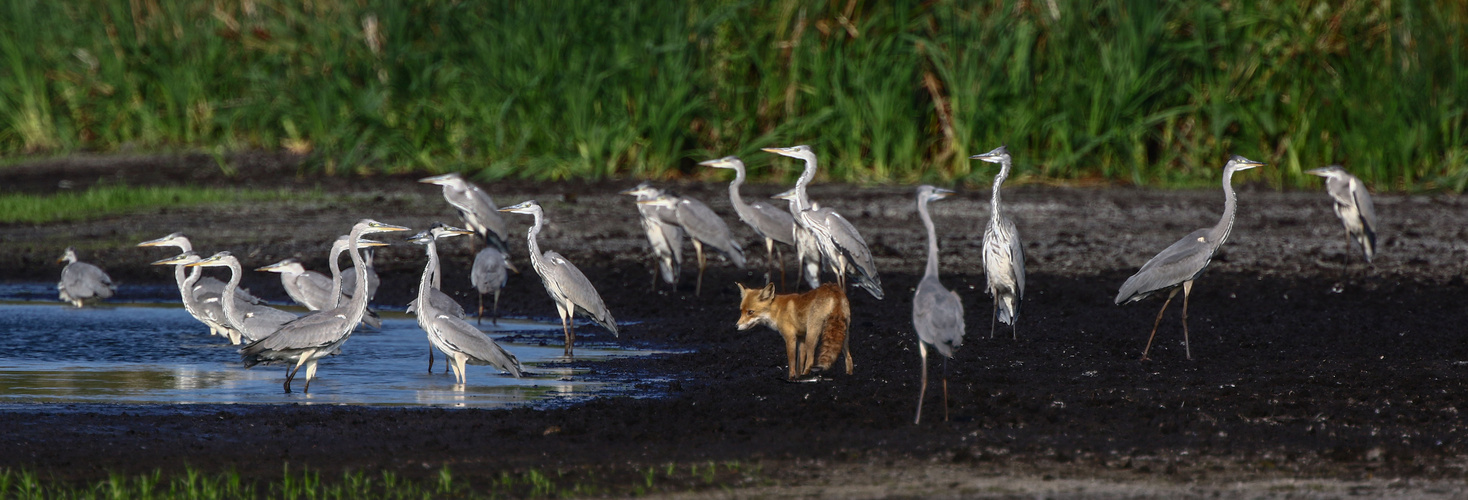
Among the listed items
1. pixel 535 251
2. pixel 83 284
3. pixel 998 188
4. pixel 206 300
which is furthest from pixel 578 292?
pixel 83 284

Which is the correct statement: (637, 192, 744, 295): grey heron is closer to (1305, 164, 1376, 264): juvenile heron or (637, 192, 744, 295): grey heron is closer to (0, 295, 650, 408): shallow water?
(0, 295, 650, 408): shallow water

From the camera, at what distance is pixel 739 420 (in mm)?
6613

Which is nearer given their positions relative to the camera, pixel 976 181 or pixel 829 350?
pixel 829 350

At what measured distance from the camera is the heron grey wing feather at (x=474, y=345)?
7.64 m

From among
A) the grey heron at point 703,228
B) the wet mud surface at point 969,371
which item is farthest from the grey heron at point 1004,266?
the grey heron at point 703,228

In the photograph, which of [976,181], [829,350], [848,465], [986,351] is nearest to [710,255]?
[976,181]

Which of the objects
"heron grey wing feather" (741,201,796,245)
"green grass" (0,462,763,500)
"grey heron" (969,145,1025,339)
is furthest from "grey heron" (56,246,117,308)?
"grey heron" (969,145,1025,339)

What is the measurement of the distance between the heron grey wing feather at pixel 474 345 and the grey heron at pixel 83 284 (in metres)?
4.04

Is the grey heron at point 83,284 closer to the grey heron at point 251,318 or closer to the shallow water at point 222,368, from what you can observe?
the shallow water at point 222,368

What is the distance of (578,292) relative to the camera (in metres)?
9.12

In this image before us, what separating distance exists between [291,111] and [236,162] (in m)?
1.05

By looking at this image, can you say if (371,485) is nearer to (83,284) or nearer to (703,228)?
(83,284)

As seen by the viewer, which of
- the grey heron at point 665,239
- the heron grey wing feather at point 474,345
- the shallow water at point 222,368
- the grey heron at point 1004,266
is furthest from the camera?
the grey heron at point 665,239

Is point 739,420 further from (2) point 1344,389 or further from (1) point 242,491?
(2) point 1344,389
